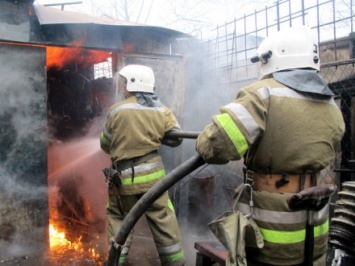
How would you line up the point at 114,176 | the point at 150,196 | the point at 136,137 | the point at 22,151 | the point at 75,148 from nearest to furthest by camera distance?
1. the point at 150,196
2. the point at 136,137
3. the point at 114,176
4. the point at 22,151
5. the point at 75,148

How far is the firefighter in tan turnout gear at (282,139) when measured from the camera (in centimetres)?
239

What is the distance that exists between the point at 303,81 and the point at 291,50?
0.27 m

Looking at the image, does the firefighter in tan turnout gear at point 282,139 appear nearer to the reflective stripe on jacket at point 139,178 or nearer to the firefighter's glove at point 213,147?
the firefighter's glove at point 213,147

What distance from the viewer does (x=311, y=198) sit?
7.91 feet

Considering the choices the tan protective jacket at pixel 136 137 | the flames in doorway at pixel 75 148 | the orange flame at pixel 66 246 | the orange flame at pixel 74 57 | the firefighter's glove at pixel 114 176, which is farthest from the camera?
the flames in doorway at pixel 75 148

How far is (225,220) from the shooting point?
8.47 ft

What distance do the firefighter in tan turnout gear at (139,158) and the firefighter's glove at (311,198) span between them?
7.18 ft

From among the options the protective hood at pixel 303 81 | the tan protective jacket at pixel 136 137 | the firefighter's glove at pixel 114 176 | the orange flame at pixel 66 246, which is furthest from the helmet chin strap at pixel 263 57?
the orange flame at pixel 66 246

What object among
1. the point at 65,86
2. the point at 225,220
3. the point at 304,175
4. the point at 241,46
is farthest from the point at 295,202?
the point at 65,86

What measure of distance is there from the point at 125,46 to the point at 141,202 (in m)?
3.86

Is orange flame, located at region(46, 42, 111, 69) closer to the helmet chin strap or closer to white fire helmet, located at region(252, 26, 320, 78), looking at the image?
the helmet chin strap

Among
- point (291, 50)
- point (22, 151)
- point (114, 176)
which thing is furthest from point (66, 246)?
point (291, 50)

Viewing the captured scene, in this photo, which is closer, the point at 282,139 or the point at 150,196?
the point at 282,139

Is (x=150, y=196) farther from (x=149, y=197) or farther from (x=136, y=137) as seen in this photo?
(x=136, y=137)
